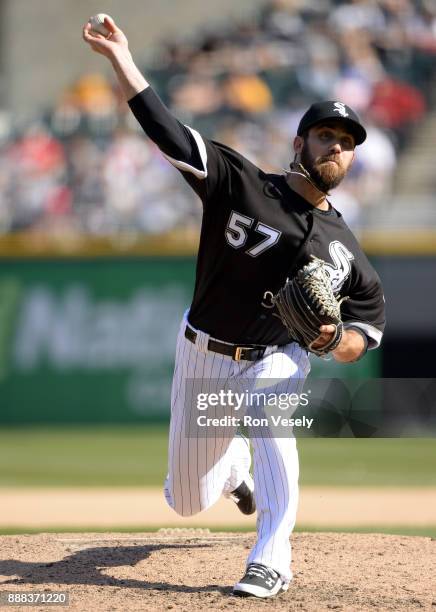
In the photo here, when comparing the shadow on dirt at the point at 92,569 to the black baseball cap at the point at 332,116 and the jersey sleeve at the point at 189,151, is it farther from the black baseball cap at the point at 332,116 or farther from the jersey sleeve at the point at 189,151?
the black baseball cap at the point at 332,116

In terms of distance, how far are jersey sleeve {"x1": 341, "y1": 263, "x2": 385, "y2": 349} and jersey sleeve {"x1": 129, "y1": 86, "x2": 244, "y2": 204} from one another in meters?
0.68

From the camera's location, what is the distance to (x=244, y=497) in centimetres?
526

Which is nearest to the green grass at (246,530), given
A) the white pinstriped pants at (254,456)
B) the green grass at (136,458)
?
the white pinstriped pants at (254,456)

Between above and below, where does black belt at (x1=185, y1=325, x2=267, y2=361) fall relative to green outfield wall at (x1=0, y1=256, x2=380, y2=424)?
Result: below

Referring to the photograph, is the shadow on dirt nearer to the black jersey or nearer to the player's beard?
the black jersey

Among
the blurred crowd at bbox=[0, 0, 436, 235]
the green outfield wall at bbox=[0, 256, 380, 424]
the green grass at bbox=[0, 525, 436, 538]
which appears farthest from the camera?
the blurred crowd at bbox=[0, 0, 436, 235]

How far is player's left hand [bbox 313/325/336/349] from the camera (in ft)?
13.7

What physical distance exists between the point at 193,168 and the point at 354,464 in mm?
5775

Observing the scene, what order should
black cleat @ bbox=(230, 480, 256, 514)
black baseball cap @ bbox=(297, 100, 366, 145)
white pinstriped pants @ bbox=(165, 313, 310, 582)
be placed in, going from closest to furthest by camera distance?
white pinstriped pants @ bbox=(165, 313, 310, 582)
black baseball cap @ bbox=(297, 100, 366, 145)
black cleat @ bbox=(230, 480, 256, 514)

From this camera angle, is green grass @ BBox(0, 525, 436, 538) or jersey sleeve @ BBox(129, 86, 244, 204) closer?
jersey sleeve @ BBox(129, 86, 244, 204)

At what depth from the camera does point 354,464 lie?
948cm

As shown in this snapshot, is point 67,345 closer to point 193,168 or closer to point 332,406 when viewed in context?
point 332,406

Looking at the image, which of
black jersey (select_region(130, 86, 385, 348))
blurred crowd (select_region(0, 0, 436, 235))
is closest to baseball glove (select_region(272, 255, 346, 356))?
black jersey (select_region(130, 86, 385, 348))

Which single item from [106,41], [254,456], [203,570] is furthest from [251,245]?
[203,570]
